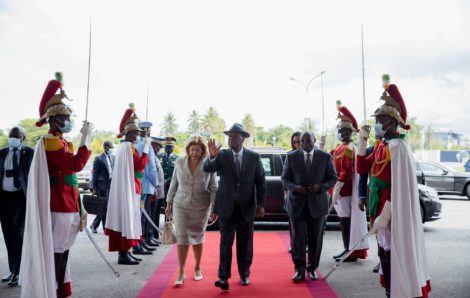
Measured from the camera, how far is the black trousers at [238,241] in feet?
21.5

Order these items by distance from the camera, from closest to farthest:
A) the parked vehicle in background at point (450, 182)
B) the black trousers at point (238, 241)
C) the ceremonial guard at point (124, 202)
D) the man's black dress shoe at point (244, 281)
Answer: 1. the black trousers at point (238, 241)
2. the man's black dress shoe at point (244, 281)
3. the ceremonial guard at point (124, 202)
4. the parked vehicle in background at point (450, 182)

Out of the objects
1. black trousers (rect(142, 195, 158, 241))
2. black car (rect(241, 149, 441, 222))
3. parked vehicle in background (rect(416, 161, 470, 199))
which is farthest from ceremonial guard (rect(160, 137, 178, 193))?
parked vehicle in background (rect(416, 161, 470, 199))

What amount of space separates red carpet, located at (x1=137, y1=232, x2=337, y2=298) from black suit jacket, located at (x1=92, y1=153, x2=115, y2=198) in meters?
2.58

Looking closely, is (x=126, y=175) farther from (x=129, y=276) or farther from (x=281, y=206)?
(x=281, y=206)

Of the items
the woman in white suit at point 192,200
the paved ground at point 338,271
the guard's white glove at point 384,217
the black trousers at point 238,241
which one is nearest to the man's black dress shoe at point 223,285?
the black trousers at point 238,241

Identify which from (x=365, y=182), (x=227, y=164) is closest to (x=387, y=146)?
(x=365, y=182)

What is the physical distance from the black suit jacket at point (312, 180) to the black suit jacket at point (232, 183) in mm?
731

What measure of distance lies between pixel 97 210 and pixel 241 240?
1.95m

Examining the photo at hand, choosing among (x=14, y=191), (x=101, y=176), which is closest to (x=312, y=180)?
(x=14, y=191)

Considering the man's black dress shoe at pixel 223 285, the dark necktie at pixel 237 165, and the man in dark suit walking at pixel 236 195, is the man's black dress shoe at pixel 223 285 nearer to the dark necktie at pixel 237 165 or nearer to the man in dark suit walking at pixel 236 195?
the man in dark suit walking at pixel 236 195

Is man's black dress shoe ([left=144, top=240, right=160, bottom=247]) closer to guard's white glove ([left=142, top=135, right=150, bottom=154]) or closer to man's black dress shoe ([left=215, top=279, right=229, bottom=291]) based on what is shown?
guard's white glove ([left=142, top=135, right=150, bottom=154])

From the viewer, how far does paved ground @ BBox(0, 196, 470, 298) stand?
21.1ft

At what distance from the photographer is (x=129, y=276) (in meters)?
7.29

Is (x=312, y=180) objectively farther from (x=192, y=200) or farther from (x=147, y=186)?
(x=147, y=186)
